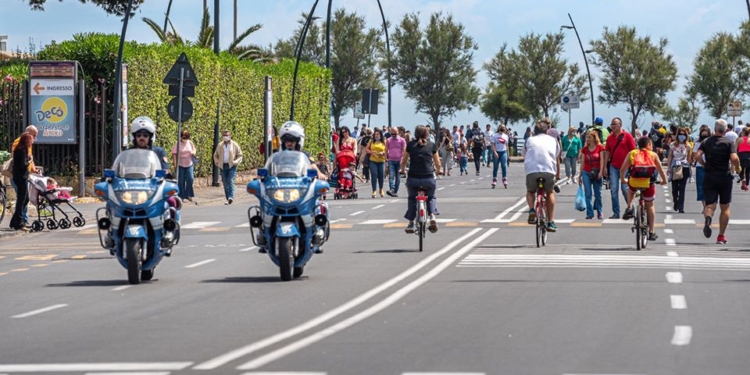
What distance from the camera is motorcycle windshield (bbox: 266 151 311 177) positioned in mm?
17656

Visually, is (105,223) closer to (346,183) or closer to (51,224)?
(51,224)

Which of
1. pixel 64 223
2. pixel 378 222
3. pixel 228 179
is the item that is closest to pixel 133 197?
pixel 64 223

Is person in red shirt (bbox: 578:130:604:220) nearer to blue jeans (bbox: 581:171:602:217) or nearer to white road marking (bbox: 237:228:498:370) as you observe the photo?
blue jeans (bbox: 581:171:602:217)

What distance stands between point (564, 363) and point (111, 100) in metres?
28.9

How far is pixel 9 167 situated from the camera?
27.3m

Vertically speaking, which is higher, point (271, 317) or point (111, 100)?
point (111, 100)

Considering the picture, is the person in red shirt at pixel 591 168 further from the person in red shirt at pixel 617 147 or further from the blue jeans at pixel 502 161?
the blue jeans at pixel 502 161

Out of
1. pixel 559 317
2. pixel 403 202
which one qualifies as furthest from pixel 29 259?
pixel 403 202

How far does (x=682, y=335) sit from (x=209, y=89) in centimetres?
3437

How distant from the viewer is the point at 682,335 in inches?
477

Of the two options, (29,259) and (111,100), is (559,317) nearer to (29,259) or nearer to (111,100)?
(29,259)

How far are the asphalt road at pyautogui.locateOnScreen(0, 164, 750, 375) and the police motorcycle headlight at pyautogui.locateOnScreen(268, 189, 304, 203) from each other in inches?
33.9

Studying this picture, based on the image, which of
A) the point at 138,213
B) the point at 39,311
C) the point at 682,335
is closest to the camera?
the point at 682,335

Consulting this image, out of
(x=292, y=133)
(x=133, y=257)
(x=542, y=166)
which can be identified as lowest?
(x=133, y=257)
